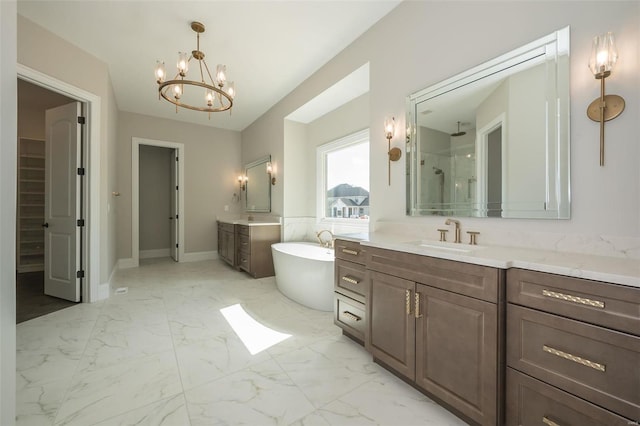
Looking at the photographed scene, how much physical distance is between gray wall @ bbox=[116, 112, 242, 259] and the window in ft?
8.75

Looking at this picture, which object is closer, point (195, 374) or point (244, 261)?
point (195, 374)

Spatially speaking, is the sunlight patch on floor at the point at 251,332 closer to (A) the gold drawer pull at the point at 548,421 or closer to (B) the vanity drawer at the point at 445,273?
(B) the vanity drawer at the point at 445,273

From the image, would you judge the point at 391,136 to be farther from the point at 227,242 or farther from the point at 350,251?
the point at 227,242

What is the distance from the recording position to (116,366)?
1.88 metres

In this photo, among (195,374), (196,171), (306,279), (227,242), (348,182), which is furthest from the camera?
(196,171)

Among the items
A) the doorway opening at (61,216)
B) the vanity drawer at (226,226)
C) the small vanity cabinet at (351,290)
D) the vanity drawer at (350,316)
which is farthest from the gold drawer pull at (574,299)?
the vanity drawer at (226,226)

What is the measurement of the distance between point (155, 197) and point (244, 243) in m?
3.25

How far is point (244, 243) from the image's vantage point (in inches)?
173

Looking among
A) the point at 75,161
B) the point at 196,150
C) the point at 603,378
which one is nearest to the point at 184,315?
the point at 75,161

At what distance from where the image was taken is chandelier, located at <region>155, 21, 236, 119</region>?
2.33 metres

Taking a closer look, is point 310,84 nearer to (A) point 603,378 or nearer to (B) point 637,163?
(B) point 637,163

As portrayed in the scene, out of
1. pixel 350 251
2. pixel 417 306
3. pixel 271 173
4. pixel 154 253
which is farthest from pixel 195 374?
pixel 154 253

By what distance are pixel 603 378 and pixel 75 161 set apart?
15.3ft

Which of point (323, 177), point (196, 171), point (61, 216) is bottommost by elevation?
point (61, 216)
